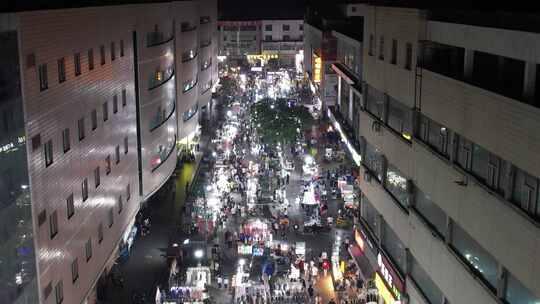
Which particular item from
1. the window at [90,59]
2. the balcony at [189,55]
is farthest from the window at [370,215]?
the balcony at [189,55]

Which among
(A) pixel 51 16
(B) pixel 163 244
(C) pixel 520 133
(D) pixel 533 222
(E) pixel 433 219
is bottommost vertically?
(B) pixel 163 244

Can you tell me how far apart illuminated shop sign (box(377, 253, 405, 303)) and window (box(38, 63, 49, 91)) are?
1451cm

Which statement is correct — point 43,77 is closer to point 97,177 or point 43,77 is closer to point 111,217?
point 97,177

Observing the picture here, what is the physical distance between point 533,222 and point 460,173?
4.75m

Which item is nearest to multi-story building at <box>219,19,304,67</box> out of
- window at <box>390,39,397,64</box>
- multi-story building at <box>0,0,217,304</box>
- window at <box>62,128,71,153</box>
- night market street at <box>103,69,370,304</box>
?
night market street at <box>103,69,370,304</box>

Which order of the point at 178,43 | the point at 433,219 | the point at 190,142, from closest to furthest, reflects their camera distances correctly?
the point at 433,219, the point at 178,43, the point at 190,142

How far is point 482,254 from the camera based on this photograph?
59.6 ft

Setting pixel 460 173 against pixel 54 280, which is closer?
pixel 460 173

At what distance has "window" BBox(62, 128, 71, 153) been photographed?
80.2 ft

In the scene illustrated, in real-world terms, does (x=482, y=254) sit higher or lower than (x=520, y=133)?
lower

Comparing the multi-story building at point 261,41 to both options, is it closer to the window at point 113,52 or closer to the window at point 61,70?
the window at point 113,52

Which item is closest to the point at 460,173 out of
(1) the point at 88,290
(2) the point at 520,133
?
(2) the point at 520,133

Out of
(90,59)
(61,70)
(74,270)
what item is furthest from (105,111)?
(74,270)

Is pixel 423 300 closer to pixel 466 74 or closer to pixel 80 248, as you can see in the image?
pixel 466 74
